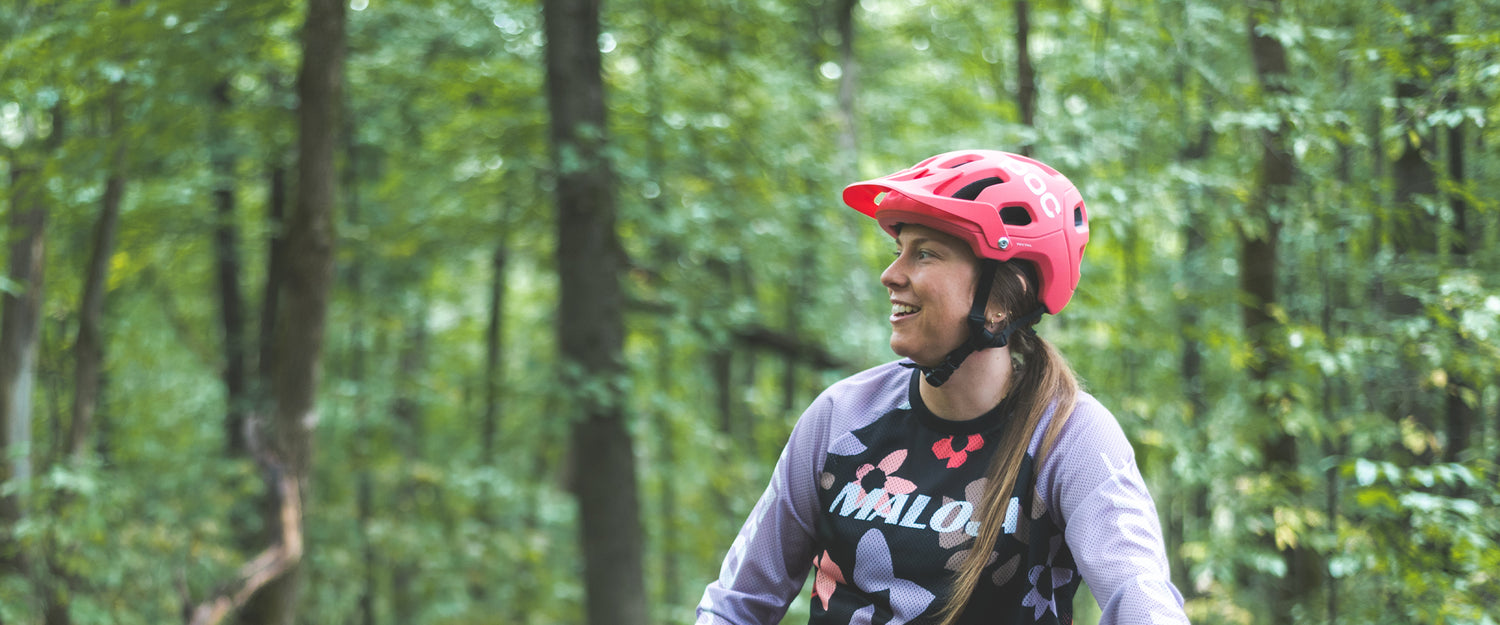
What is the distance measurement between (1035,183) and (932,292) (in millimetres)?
331

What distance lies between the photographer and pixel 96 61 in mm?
4965

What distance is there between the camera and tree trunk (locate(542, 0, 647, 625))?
6.97m

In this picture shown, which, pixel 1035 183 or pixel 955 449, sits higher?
pixel 1035 183

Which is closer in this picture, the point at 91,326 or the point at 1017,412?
the point at 1017,412

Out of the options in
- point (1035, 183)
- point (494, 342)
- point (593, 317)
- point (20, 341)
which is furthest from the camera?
point (494, 342)

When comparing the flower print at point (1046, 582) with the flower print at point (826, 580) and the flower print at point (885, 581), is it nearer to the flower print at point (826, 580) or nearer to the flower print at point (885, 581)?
the flower print at point (885, 581)

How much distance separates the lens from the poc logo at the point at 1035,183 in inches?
80.2

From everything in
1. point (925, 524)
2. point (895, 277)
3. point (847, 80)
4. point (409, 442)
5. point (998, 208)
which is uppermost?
point (847, 80)

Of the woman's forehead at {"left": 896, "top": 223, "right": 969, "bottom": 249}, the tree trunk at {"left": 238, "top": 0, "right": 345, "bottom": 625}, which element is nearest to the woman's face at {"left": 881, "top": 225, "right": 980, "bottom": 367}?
the woman's forehead at {"left": 896, "top": 223, "right": 969, "bottom": 249}

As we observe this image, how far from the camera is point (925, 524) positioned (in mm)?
1866

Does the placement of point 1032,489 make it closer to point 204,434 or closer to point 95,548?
point 95,548

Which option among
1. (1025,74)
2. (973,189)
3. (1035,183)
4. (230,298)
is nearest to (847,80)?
(1025,74)

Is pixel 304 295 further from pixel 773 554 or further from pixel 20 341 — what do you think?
pixel 773 554

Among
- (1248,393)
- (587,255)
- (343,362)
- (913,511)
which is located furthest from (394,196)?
(913,511)
